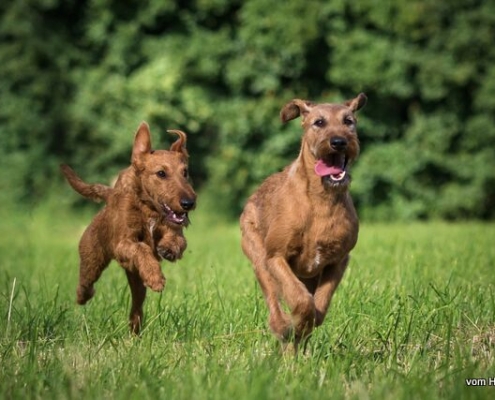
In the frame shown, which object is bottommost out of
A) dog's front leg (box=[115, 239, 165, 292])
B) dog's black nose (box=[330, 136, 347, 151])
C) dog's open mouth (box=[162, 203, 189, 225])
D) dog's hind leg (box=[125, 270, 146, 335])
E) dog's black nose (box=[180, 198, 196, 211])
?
dog's hind leg (box=[125, 270, 146, 335])

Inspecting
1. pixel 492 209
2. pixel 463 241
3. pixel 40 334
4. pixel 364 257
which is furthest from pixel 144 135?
pixel 492 209

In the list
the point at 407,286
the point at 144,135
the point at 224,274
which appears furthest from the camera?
the point at 224,274

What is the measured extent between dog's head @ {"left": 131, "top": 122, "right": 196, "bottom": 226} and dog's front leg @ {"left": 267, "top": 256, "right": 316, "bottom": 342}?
0.69 m

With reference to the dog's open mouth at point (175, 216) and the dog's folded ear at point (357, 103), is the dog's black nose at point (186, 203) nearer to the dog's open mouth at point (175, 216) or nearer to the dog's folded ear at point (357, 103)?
the dog's open mouth at point (175, 216)

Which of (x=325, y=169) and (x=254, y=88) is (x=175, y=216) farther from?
(x=254, y=88)

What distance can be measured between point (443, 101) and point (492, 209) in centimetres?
247

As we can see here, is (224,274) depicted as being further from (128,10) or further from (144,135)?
(128,10)

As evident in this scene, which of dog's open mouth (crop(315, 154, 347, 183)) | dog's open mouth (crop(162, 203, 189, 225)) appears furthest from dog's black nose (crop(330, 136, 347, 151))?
dog's open mouth (crop(162, 203, 189, 225))

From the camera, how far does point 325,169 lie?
549 centimetres

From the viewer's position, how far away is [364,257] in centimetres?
1045

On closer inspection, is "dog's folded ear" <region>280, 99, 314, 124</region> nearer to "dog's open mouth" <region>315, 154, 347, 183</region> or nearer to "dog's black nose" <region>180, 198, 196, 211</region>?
"dog's open mouth" <region>315, 154, 347, 183</region>

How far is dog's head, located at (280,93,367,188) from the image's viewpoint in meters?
5.37

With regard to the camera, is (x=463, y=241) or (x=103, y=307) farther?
(x=463, y=241)

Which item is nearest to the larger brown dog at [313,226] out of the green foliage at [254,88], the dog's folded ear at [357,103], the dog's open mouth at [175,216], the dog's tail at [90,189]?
the dog's folded ear at [357,103]
